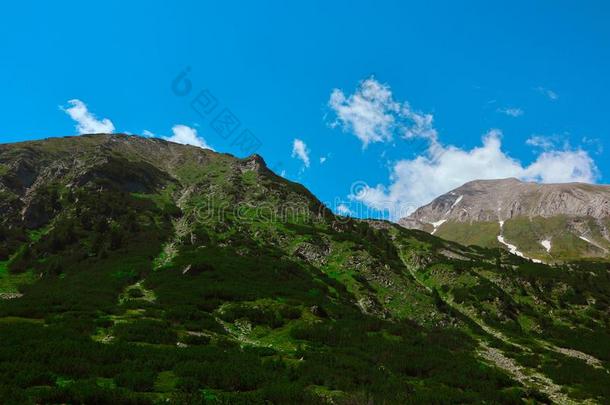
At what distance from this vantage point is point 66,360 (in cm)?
1786

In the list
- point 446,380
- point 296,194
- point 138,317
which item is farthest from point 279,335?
point 296,194

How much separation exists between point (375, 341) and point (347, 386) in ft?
48.7

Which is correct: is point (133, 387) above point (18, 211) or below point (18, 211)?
below

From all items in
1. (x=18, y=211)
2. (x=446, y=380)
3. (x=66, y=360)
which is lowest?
(x=446, y=380)

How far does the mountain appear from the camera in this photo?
18.7 meters

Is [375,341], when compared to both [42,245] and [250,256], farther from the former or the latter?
[42,245]

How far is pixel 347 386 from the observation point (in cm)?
1959

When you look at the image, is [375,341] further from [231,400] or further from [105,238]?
[105,238]

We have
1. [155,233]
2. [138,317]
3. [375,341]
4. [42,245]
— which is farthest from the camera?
[155,233]

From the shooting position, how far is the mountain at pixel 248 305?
1866 cm

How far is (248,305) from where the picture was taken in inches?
1517

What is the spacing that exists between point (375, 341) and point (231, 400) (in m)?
20.6

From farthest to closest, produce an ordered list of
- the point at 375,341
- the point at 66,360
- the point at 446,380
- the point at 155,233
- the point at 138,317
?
the point at 155,233
the point at 375,341
the point at 138,317
the point at 446,380
the point at 66,360

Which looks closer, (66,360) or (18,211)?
(66,360)
